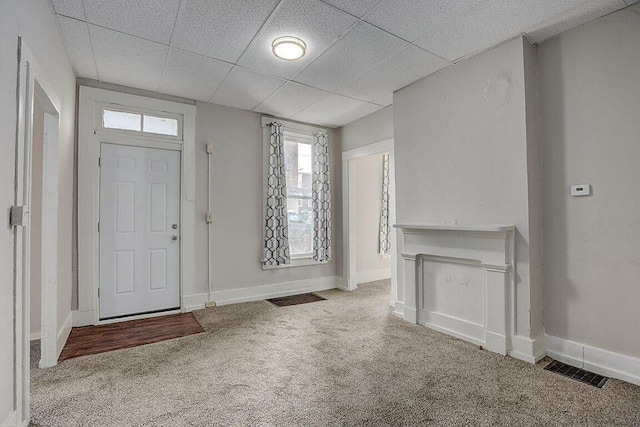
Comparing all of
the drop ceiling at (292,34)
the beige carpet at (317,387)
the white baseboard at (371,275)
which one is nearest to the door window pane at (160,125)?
the drop ceiling at (292,34)

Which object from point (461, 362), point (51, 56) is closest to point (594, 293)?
point (461, 362)

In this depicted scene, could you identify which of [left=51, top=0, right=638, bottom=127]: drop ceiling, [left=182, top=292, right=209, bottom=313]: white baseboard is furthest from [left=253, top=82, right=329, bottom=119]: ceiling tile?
[left=182, top=292, right=209, bottom=313]: white baseboard

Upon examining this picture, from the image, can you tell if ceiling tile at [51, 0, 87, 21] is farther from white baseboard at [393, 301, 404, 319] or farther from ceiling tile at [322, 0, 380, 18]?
white baseboard at [393, 301, 404, 319]

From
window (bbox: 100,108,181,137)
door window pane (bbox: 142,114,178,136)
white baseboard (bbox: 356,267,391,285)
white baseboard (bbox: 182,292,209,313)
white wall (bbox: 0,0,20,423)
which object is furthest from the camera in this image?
white baseboard (bbox: 356,267,391,285)

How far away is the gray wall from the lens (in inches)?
164

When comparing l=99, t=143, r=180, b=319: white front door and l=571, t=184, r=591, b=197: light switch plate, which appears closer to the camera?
l=571, t=184, r=591, b=197: light switch plate

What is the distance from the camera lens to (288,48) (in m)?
2.70

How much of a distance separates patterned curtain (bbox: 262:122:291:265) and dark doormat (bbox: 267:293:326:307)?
1.65 feet

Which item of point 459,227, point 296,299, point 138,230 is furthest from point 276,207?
point 459,227

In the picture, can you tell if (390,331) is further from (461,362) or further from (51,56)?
(51,56)

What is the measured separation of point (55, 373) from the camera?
2316 millimetres

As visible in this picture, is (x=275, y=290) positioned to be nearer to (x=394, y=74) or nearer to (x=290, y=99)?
(x=290, y=99)

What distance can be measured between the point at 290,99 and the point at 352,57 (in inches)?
47.6

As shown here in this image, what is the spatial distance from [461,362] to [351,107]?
124 inches
